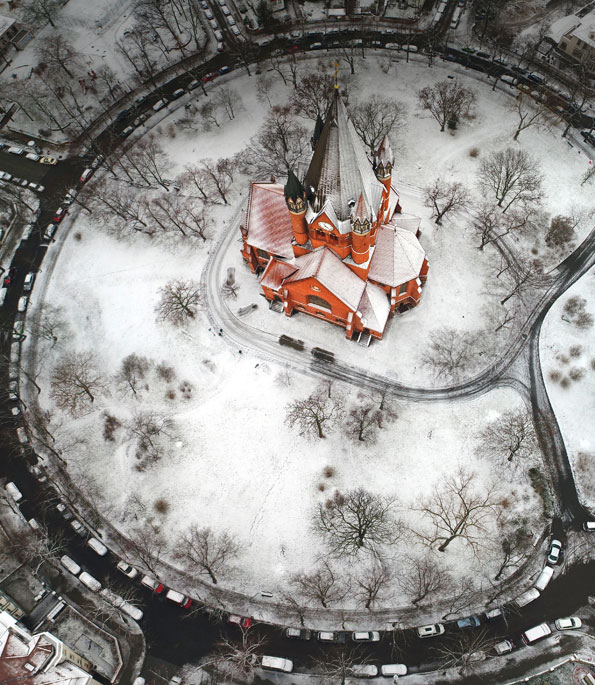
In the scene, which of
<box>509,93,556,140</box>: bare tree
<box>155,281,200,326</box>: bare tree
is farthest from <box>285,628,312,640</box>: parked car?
<box>509,93,556,140</box>: bare tree

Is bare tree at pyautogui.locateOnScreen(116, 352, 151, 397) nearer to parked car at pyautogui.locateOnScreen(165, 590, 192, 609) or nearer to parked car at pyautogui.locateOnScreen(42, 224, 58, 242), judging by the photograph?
parked car at pyautogui.locateOnScreen(165, 590, 192, 609)

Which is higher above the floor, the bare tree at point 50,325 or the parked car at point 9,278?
the parked car at point 9,278

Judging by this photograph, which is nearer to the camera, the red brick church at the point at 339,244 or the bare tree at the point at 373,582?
the red brick church at the point at 339,244

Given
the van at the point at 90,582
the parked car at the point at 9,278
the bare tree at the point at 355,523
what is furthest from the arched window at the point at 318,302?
the parked car at the point at 9,278

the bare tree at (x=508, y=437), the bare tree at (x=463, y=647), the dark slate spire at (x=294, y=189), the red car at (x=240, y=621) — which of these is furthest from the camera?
the bare tree at (x=508, y=437)

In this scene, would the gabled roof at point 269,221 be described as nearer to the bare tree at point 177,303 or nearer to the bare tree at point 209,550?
the bare tree at point 177,303

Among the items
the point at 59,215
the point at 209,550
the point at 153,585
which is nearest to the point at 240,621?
the point at 209,550
